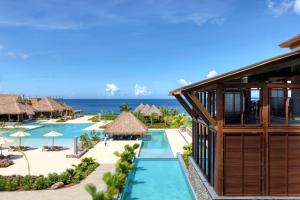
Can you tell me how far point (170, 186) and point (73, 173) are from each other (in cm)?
465

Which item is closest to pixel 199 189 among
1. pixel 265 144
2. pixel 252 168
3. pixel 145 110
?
pixel 252 168

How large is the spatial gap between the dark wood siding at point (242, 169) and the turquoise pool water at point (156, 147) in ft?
41.9

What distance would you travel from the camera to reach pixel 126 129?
97.5 ft

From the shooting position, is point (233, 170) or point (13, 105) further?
point (13, 105)

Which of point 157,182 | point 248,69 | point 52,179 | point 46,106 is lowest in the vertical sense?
point 157,182

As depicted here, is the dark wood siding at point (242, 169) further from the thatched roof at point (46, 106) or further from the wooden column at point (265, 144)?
the thatched roof at point (46, 106)

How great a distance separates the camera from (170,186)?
1532cm

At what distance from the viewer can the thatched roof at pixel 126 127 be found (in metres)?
29.5

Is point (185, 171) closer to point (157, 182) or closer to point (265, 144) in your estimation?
point (157, 182)

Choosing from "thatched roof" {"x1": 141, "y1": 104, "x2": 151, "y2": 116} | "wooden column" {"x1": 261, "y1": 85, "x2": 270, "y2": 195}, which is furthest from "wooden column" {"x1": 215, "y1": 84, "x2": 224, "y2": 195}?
"thatched roof" {"x1": 141, "y1": 104, "x2": 151, "y2": 116}

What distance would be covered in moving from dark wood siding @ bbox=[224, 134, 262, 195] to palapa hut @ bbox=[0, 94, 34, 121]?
41.3 m

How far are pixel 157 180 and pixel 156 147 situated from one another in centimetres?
1039

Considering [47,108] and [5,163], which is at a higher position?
[47,108]

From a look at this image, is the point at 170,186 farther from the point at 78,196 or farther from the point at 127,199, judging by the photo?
the point at 78,196
